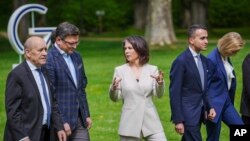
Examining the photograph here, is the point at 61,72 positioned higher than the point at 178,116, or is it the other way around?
the point at 61,72

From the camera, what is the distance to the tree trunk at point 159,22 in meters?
33.7

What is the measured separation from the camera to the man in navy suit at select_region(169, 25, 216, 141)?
809 centimetres

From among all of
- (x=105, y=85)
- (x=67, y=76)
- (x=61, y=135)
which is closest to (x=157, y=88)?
(x=67, y=76)

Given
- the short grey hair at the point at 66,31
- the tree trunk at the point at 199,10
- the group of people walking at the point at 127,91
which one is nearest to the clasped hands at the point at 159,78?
the group of people walking at the point at 127,91

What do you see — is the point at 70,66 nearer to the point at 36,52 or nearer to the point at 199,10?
the point at 36,52

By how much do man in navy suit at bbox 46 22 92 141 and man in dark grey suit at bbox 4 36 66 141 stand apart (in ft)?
1.52

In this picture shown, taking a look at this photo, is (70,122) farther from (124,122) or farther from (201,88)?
(201,88)

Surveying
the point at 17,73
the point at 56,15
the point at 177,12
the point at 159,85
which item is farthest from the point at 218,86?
the point at 177,12

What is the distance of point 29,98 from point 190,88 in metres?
2.22

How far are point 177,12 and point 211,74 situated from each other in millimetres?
65010

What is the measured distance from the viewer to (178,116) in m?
8.05

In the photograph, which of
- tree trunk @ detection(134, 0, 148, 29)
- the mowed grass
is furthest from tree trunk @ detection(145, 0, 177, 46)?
tree trunk @ detection(134, 0, 148, 29)

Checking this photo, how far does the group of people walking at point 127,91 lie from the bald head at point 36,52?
10 mm

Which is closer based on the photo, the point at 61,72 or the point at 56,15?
the point at 61,72
